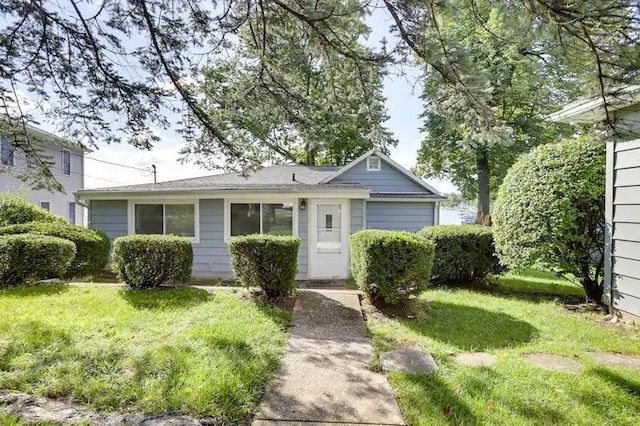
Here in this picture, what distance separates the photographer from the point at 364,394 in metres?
3.19

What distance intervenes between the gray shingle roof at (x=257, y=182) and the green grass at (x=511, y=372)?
4.79m

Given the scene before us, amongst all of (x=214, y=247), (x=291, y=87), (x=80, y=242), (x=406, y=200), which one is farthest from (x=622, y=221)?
(x=80, y=242)

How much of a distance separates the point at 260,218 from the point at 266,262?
15.1 feet

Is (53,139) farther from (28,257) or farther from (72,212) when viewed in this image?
(72,212)

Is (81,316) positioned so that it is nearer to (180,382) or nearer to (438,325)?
(180,382)

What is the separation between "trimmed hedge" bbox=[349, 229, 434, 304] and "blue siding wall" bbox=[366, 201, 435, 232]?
6.86m

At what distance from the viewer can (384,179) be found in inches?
523

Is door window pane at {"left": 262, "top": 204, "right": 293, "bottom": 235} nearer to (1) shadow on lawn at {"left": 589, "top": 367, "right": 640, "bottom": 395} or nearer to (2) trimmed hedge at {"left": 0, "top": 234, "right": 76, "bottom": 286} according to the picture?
(2) trimmed hedge at {"left": 0, "top": 234, "right": 76, "bottom": 286}

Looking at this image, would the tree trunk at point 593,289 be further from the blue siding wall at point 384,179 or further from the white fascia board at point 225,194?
the blue siding wall at point 384,179

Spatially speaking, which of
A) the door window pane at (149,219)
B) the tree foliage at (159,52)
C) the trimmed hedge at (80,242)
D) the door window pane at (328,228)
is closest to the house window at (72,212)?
the door window pane at (149,219)

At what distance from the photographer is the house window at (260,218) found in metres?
10.4

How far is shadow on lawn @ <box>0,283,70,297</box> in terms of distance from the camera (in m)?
6.02

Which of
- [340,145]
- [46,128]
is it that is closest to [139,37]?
[46,128]

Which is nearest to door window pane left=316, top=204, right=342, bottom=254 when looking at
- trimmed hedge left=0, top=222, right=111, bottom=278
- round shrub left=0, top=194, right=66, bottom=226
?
trimmed hedge left=0, top=222, right=111, bottom=278
